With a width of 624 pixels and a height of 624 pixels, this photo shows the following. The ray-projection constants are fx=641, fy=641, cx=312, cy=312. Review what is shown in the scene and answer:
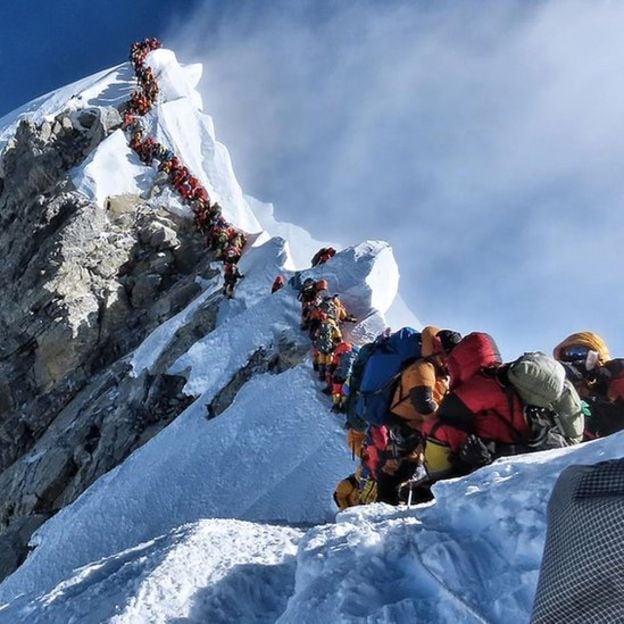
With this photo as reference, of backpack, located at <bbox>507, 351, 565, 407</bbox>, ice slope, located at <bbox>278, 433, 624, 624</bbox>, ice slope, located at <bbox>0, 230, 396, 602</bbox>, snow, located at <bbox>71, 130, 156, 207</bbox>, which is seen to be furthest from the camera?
snow, located at <bbox>71, 130, 156, 207</bbox>

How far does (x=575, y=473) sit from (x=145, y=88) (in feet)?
119

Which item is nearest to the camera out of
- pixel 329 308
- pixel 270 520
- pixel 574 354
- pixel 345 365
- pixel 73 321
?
pixel 574 354

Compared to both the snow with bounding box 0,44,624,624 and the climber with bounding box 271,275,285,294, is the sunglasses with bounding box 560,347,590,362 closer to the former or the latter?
the snow with bounding box 0,44,624,624

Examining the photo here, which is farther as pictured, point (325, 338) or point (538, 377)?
point (325, 338)

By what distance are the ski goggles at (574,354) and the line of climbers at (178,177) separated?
12.1 metres

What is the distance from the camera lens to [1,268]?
90.7 feet

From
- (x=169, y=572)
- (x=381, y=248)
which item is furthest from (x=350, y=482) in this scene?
(x=381, y=248)

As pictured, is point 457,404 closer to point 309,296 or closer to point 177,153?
point 309,296

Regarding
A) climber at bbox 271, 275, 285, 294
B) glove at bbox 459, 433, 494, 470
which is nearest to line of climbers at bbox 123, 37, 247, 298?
climber at bbox 271, 275, 285, 294

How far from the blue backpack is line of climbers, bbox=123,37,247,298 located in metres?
11.7

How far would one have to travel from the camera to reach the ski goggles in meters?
6.92

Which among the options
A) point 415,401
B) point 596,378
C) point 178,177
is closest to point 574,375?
point 596,378

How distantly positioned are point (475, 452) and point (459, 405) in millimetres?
402

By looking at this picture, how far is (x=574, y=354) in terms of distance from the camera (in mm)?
6969
